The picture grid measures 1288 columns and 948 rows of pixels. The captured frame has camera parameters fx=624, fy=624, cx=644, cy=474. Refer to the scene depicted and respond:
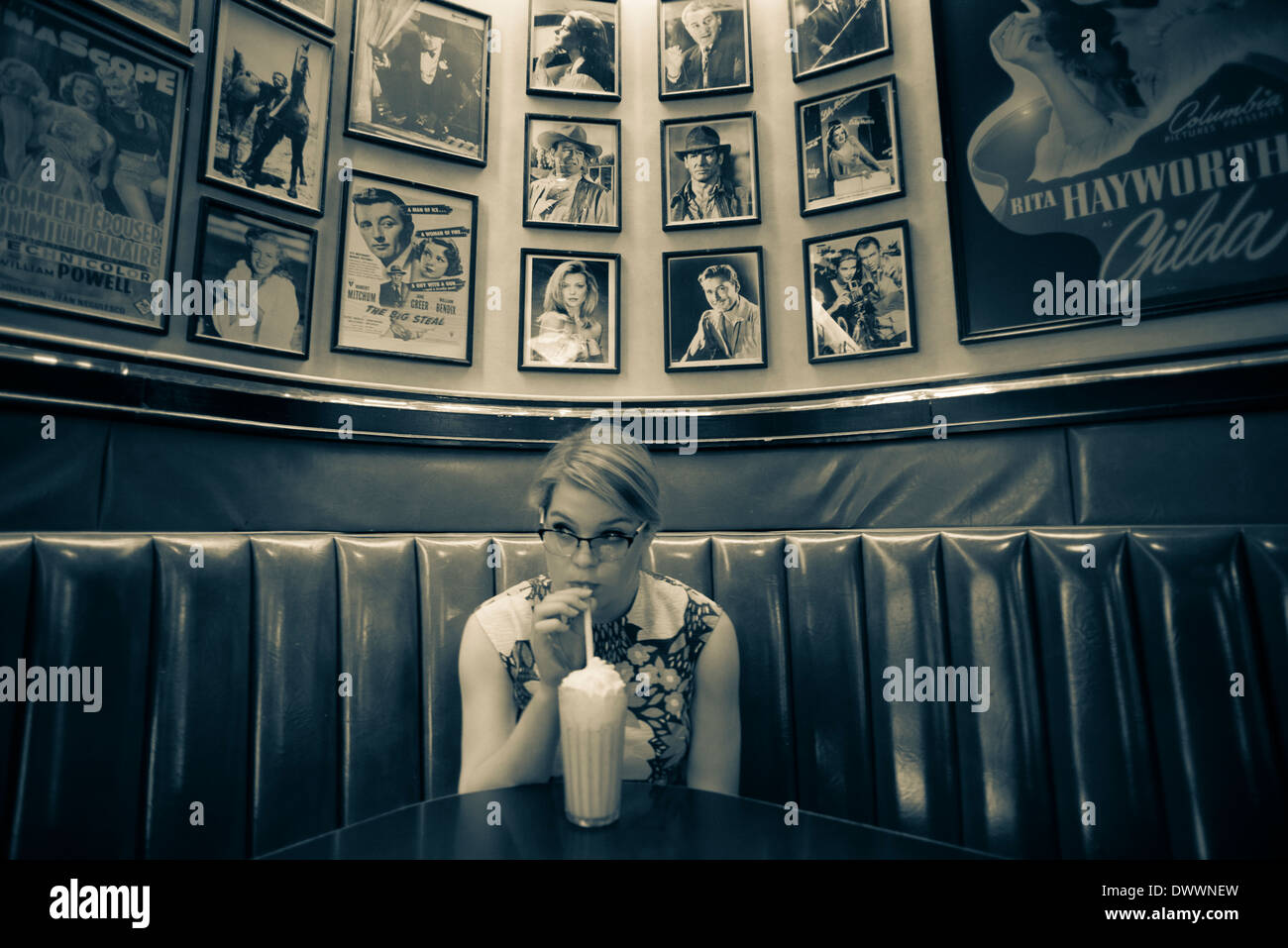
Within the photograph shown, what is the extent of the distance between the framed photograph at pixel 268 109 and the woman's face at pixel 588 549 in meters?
1.36

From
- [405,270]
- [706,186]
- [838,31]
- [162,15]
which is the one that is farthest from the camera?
[706,186]

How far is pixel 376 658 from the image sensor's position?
4.95ft

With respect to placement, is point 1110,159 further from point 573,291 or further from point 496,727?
point 496,727

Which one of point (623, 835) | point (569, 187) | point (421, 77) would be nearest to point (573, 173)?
point (569, 187)

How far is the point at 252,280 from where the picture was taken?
1758 mm

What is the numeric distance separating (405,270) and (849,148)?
1.52m

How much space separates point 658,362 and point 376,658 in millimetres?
1298

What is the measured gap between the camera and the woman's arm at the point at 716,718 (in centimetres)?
129

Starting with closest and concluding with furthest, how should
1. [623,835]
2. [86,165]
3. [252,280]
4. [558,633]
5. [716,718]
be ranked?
[623,835]
[558,633]
[716,718]
[86,165]
[252,280]

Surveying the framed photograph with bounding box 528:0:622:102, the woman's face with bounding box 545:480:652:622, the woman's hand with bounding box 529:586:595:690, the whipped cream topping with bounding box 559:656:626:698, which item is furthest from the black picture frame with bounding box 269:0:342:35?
the whipped cream topping with bounding box 559:656:626:698

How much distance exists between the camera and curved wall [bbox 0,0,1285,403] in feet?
5.94

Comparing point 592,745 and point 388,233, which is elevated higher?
point 388,233
